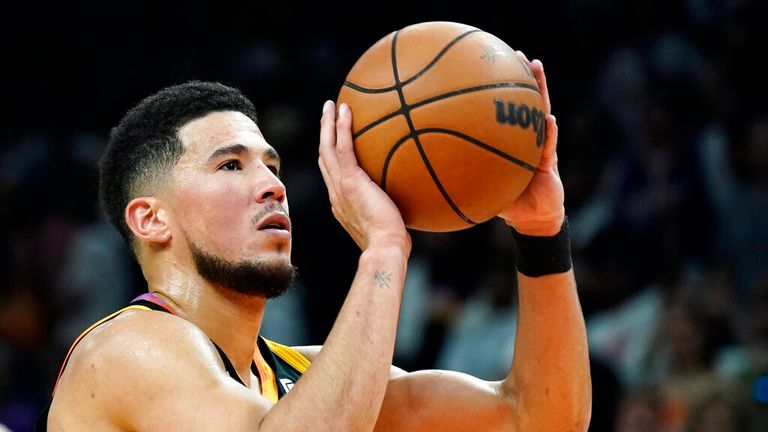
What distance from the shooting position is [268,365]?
389 cm

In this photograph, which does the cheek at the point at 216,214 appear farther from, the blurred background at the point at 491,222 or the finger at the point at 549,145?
the blurred background at the point at 491,222

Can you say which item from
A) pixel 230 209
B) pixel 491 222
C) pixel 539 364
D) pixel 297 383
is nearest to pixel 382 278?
pixel 297 383

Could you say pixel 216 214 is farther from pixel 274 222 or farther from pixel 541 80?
pixel 541 80

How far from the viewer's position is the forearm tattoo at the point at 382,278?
3.03 metres

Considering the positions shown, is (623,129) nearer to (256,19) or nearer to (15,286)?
(256,19)

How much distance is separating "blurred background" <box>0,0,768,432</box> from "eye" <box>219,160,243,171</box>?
10.6 ft

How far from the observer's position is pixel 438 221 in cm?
323

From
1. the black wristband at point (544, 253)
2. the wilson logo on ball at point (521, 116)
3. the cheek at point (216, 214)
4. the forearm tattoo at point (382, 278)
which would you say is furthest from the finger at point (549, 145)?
the cheek at point (216, 214)

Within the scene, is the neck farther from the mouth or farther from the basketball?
the basketball

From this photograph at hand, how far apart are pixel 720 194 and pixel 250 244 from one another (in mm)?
4398

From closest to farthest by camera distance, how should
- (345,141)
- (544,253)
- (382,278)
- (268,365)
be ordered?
1. (382,278)
2. (345,141)
3. (544,253)
4. (268,365)

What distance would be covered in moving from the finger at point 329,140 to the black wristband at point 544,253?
84cm

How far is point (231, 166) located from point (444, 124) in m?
0.87

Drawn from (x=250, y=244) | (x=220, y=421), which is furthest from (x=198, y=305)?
(x=220, y=421)
